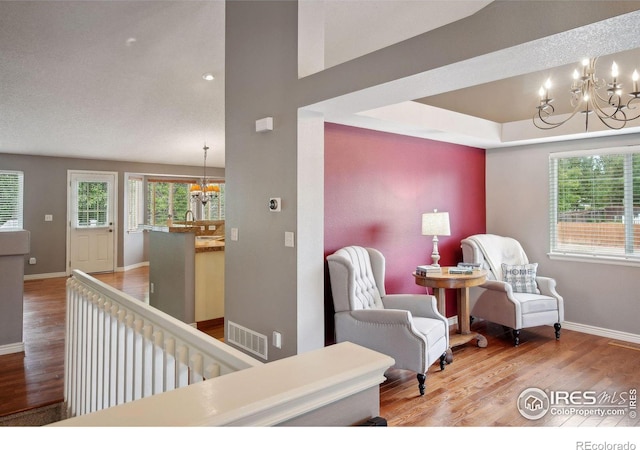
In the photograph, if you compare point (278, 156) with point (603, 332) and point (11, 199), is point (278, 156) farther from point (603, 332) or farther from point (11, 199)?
point (11, 199)

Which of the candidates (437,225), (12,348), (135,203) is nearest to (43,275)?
(135,203)

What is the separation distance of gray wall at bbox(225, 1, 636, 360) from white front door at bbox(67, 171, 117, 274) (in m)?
6.36

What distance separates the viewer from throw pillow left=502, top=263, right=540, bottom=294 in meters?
4.53

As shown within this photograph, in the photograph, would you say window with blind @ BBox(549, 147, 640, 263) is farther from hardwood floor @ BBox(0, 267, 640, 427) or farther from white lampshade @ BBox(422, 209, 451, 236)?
white lampshade @ BBox(422, 209, 451, 236)

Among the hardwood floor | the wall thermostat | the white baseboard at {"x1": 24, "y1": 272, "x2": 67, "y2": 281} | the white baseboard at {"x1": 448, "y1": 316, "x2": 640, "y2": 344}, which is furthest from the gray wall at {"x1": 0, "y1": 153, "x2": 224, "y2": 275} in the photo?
the white baseboard at {"x1": 448, "y1": 316, "x2": 640, "y2": 344}

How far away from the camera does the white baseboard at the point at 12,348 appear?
12.6 feet

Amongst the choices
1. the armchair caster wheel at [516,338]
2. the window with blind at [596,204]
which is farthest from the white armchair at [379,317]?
the window with blind at [596,204]

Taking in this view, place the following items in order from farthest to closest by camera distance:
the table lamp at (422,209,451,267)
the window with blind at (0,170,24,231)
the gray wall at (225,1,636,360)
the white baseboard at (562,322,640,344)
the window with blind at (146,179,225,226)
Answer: the window with blind at (146,179,225,226) < the window with blind at (0,170,24,231) < the white baseboard at (562,322,640,344) < the table lamp at (422,209,451,267) < the gray wall at (225,1,636,360)

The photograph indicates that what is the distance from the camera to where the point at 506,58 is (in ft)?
6.20

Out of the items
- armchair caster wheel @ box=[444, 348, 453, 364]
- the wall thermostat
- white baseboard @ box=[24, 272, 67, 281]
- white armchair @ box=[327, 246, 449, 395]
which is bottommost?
armchair caster wheel @ box=[444, 348, 453, 364]

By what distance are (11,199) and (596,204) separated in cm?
940
